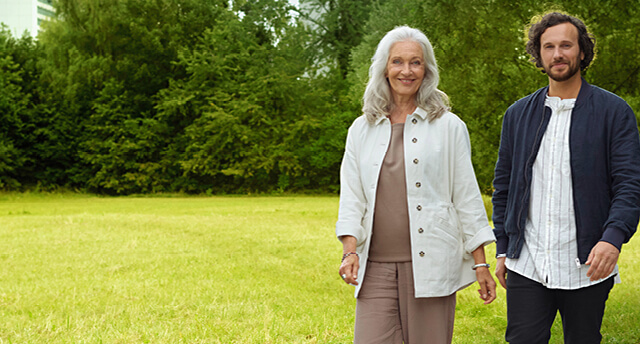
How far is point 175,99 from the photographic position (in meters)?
34.8

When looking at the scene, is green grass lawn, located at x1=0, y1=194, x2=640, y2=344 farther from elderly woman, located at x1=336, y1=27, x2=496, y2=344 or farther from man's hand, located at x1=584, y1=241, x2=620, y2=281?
man's hand, located at x1=584, y1=241, x2=620, y2=281

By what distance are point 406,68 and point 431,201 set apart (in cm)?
63

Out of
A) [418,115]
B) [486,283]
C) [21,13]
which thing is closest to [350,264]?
[486,283]

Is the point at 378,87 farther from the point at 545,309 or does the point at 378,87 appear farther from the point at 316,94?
the point at 316,94

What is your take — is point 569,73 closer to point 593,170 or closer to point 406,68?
point 593,170

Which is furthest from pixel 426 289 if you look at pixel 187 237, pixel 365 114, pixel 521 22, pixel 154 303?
pixel 521 22

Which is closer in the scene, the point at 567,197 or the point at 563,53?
the point at 567,197

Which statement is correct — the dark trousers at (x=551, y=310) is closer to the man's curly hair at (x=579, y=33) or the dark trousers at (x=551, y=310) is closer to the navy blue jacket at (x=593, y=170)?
the navy blue jacket at (x=593, y=170)

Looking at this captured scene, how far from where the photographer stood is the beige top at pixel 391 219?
2.97 m

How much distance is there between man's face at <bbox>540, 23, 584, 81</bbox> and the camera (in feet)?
9.88

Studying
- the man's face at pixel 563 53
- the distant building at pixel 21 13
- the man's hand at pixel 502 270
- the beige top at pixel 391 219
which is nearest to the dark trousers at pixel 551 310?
the man's hand at pixel 502 270

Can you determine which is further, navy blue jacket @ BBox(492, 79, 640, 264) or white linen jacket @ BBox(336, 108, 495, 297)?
white linen jacket @ BBox(336, 108, 495, 297)

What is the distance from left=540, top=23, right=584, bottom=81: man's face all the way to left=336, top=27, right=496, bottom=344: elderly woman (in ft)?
1.70

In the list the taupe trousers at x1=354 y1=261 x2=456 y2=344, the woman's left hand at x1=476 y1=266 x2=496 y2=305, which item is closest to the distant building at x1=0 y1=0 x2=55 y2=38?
the taupe trousers at x1=354 y1=261 x2=456 y2=344
